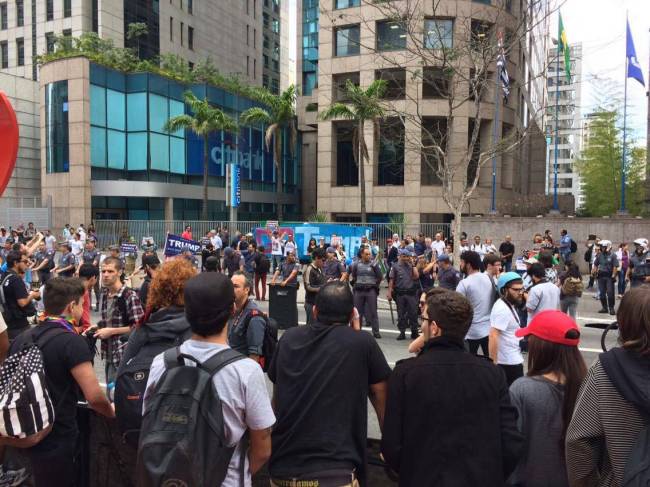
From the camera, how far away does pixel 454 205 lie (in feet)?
54.2

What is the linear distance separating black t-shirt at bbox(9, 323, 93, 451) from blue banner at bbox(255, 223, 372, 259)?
64.6 ft

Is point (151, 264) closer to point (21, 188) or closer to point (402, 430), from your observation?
point (402, 430)

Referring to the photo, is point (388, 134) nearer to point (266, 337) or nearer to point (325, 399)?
point (266, 337)

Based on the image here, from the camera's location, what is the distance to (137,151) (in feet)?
119

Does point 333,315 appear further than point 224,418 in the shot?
Yes

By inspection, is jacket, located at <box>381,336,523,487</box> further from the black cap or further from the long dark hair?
the black cap

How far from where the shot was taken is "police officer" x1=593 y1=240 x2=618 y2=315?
1398 centimetres

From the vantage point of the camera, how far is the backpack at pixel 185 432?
87.4 inches

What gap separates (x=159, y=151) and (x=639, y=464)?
123 ft

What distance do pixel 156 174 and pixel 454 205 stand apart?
84.8ft

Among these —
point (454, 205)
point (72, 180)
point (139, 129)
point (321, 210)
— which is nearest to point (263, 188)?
point (321, 210)

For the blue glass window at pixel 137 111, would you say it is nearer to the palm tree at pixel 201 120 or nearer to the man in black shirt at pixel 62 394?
the palm tree at pixel 201 120

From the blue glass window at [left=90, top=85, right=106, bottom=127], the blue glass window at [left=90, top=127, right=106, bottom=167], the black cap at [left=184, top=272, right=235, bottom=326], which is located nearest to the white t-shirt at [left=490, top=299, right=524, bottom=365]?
the black cap at [left=184, top=272, right=235, bottom=326]

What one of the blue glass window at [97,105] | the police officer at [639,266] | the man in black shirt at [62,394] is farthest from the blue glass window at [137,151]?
the man in black shirt at [62,394]
